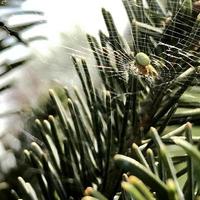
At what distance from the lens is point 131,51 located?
958 millimetres

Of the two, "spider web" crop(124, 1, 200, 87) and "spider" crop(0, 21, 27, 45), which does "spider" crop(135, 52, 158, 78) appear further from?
"spider" crop(0, 21, 27, 45)

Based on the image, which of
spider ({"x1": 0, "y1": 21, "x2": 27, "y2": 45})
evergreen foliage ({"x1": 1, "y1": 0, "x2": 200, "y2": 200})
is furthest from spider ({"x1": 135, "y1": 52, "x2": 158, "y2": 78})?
spider ({"x1": 0, "y1": 21, "x2": 27, "y2": 45})

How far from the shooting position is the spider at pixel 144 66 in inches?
34.4

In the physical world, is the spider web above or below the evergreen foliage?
above

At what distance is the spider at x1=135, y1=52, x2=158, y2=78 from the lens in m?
0.87

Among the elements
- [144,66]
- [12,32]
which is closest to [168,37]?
[144,66]

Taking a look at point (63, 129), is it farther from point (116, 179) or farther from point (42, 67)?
point (42, 67)

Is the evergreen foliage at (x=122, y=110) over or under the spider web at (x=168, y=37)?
under

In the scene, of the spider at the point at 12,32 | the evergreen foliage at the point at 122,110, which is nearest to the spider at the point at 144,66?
the evergreen foliage at the point at 122,110

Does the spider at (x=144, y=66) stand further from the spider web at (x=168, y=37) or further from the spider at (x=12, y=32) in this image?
the spider at (x=12, y=32)

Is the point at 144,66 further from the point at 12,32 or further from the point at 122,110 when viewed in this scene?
the point at 12,32

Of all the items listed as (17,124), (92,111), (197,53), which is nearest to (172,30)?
(197,53)

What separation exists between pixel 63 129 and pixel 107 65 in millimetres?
136

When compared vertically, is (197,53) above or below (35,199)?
above
